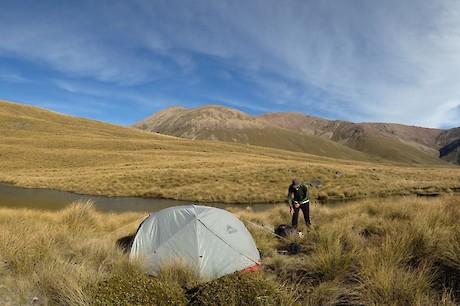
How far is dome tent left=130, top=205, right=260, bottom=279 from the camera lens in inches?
323

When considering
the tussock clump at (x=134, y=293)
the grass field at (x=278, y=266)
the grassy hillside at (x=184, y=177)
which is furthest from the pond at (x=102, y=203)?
the tussock clump at (x=134, y=293)

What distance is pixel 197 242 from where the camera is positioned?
28.1 feet

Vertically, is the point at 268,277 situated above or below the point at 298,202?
below

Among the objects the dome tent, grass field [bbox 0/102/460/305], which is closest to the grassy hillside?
grass field [bbox 0/102/460/305]

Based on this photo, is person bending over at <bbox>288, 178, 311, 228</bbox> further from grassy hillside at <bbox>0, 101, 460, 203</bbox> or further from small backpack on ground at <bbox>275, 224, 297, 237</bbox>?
grassy hillside at <bbox>0, 101, 460, 203</bbox>

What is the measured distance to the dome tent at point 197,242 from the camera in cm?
Result: 820

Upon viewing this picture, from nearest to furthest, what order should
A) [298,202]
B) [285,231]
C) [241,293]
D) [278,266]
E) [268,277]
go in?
[241,293] → [268,277] → [278,266] → [285,231] → [298,202]

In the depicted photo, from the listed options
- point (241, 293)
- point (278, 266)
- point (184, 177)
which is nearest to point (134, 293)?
point (241, 293)

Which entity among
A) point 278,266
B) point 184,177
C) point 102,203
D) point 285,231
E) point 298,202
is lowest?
point 102,203

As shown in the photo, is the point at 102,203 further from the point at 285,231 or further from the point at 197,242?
the point at 197,242

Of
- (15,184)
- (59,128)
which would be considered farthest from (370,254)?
(59,128)

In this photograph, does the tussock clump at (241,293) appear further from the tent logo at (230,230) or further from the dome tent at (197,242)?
the tent logo at (230,230)

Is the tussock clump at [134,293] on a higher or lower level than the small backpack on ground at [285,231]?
higher

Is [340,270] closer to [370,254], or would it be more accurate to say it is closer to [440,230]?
[370,254]
